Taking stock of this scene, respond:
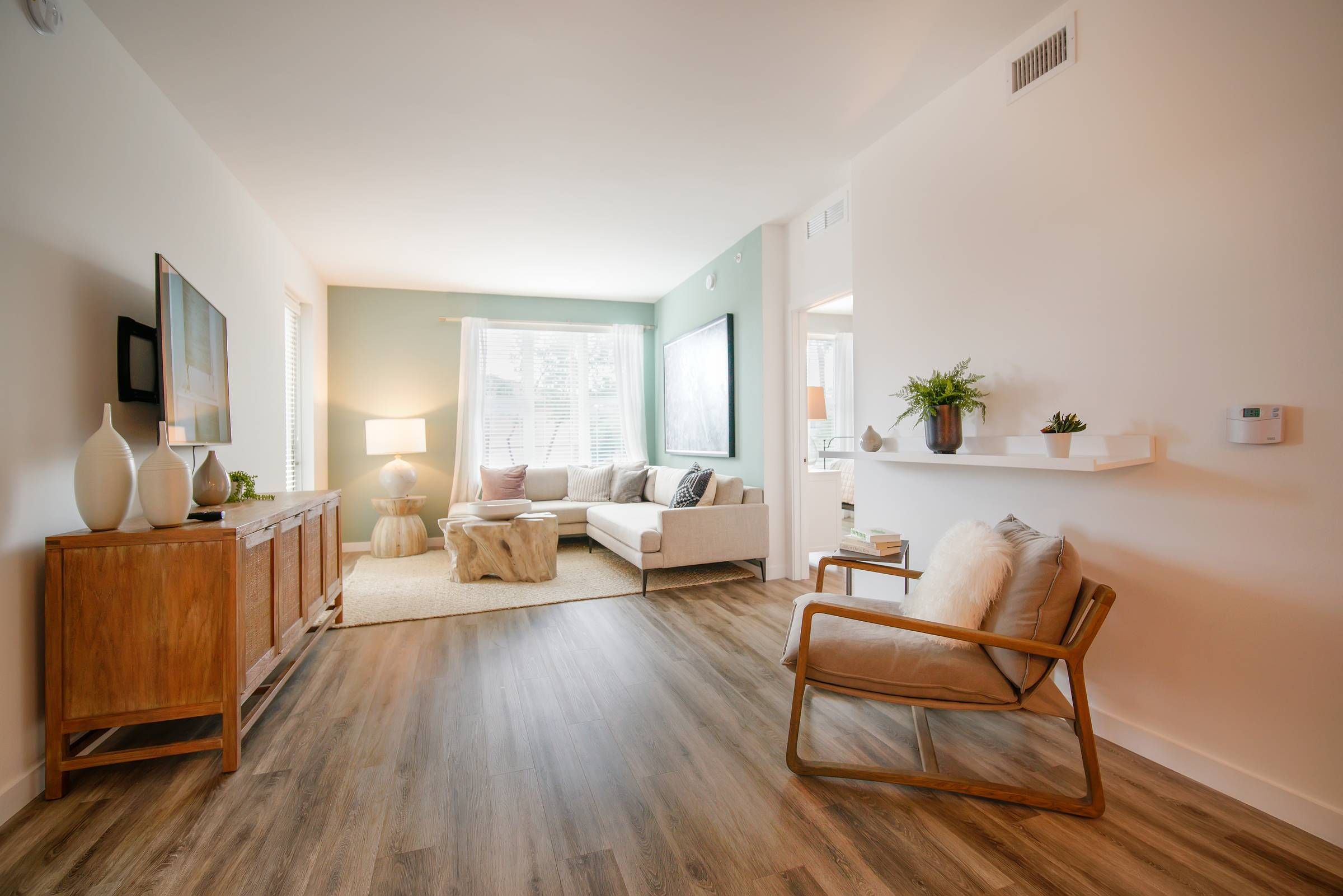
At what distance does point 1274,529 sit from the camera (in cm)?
170

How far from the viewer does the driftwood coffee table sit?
446 centimetres

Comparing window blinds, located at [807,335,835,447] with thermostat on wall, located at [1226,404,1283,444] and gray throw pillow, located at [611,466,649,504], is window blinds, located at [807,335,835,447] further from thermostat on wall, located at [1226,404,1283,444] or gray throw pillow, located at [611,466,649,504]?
thermostat on wall, located at [1226,404,1283,444]

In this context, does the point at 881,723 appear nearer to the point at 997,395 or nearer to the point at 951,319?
the point at 997,395

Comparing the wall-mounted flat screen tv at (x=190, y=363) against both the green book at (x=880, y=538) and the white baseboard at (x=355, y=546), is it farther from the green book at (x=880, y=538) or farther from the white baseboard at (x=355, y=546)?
the white baseboard at (x=355, y=546)

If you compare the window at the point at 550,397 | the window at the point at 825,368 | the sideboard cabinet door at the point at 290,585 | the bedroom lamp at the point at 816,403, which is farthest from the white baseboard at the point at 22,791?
the window at the point at 825,368

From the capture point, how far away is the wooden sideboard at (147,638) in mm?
1778

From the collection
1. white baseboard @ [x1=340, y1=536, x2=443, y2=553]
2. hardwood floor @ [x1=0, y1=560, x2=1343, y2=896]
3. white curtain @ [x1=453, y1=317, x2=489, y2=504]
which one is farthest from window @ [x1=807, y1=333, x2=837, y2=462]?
hardwood floor @ [x1=0, y1=560, x2=1343, y2=896]

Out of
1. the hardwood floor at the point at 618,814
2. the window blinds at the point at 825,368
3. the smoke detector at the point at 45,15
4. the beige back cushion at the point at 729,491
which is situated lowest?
the hardwood floor at the point at 618,814

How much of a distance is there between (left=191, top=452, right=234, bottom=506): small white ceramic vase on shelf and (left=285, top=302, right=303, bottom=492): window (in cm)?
288

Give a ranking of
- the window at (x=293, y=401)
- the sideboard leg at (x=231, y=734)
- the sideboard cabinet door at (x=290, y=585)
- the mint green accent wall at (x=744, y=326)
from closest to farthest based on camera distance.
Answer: the sideboard leg at (x=231, y=734)
the sideboard cabinet door at (x=290, y=585)
the mint green accent wall at (x=744, y=326)
the window at (x=293, y=401)

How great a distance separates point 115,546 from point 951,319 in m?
3.35

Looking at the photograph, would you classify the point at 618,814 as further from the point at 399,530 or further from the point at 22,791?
the point at 399,530

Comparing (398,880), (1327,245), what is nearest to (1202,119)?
(1327,245)

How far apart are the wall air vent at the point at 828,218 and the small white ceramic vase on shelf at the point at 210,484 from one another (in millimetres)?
3646
